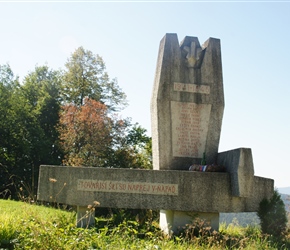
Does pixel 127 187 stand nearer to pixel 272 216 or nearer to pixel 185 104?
pixel 185 104

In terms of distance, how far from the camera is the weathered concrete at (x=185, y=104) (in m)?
9.84

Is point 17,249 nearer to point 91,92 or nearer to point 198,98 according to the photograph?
point 198,98

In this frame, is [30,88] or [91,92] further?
[30,88]

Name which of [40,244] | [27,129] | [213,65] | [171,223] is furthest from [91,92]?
[40,244]

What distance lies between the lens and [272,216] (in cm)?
877

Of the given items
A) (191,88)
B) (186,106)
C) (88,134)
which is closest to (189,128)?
(186,106)

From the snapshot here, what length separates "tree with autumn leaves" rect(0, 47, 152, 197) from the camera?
25.1m

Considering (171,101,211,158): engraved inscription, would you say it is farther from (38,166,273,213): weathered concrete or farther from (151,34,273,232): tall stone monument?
(38,166,273,213): weathered concrete

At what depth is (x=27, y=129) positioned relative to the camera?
92.3ft

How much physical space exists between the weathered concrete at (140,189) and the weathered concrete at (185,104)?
154 centimetres

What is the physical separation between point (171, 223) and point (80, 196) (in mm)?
2401

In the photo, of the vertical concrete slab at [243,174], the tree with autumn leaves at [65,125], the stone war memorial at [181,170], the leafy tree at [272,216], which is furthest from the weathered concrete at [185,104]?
the tree with autumn leaves at [65,125]

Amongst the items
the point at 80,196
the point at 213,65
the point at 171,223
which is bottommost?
the point at 171,223

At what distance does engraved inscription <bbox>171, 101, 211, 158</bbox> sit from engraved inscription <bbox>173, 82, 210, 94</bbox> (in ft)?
1.31
